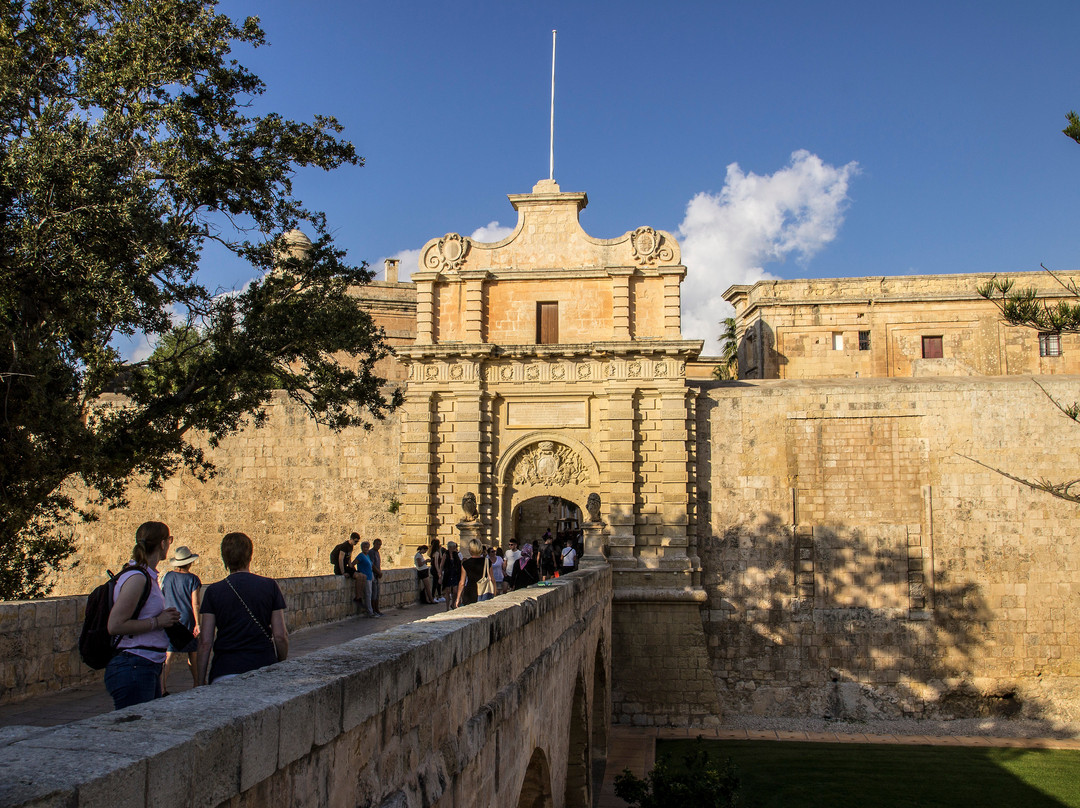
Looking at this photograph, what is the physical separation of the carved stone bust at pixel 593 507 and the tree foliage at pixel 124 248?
7.04m

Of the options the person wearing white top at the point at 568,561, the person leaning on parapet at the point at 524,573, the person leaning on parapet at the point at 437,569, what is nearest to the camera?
the person leaning on parapet at the point at 524,573

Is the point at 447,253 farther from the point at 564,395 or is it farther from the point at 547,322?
the point at 564,395

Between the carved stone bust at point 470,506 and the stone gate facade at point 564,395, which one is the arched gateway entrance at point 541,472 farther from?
the carved stone bust at point 470,506

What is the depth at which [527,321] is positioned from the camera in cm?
1966

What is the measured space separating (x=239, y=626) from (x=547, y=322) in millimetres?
15812

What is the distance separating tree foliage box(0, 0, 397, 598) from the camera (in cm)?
966

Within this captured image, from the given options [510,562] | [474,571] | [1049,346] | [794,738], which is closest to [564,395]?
[510,562]

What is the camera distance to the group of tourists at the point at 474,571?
45.5 ft


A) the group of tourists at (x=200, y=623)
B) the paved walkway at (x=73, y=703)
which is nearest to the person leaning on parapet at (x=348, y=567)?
the paved walkway at (x=73, y=703)

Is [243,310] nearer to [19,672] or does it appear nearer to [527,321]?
[19,672]

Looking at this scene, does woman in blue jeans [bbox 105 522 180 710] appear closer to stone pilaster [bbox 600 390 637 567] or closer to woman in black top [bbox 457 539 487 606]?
woman in black top [bbox 457 539 487 606]

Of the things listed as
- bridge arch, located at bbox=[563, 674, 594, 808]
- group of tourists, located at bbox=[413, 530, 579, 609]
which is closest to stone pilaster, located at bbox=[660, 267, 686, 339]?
group of tourists, located at bbox=[413, 530, 579, 609]

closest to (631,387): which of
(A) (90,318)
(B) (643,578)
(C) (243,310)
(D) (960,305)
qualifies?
(B) (643,578)

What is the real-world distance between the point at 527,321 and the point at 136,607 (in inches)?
616
